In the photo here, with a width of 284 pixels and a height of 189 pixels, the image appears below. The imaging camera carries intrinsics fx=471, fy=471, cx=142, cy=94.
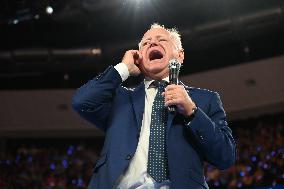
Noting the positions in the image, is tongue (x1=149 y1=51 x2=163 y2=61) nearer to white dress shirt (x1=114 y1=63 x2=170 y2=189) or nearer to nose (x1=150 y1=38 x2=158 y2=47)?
nose (x1=150 y1=38 x2=158 y2=47)

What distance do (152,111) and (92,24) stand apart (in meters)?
5.84

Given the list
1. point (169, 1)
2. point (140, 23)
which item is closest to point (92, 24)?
point (140, 23)

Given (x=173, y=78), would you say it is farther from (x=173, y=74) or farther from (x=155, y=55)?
(x=155, y=55)

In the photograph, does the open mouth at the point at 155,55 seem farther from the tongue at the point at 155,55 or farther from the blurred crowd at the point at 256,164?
the blurred crowd at the point at 256,164

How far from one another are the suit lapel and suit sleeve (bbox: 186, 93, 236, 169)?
7.6 inches

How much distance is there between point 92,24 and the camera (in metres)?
7.30

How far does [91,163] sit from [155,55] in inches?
227

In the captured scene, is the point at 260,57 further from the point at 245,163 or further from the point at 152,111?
the point at 152,111

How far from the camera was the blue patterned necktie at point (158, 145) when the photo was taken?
152 centimetres

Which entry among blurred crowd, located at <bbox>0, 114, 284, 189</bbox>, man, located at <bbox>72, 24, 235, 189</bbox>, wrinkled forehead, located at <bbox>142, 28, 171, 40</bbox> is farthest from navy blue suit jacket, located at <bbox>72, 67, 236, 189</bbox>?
blurred crowd, located at <bbox>0, 114, 284, 189</bbox>

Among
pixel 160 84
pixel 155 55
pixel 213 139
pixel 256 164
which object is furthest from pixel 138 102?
pixel 256 164

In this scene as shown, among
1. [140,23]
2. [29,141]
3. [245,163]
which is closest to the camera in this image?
[245,163]

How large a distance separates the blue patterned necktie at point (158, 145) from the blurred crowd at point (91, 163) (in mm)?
3887

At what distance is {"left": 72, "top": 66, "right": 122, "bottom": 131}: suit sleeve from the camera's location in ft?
5.25
